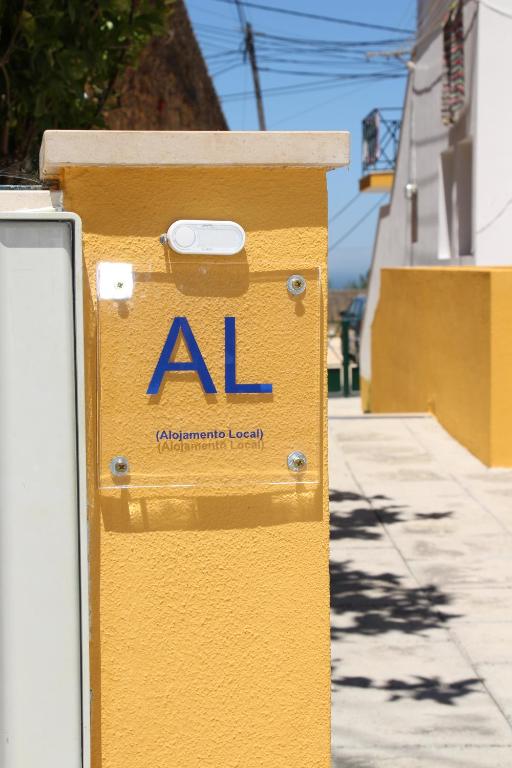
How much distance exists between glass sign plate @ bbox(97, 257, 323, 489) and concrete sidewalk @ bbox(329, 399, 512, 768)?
177 centimetres

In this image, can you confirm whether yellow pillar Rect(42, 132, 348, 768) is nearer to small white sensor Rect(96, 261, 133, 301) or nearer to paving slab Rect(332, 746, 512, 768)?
small white sensor Rect(96, 261, 133, 301)

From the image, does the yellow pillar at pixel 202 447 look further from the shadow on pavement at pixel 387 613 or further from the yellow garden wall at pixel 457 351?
the yellow garden wall at pixel 457 351

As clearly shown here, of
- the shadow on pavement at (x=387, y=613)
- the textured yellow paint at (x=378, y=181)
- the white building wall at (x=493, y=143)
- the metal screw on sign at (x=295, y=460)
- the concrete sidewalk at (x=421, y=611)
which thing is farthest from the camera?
the textured yellow paint at (x=378, y=181)

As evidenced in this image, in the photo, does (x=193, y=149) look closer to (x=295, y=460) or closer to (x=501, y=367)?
(x=295, y=460)

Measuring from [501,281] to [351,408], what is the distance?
12.9m

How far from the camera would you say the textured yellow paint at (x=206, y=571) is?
2912 millimetres

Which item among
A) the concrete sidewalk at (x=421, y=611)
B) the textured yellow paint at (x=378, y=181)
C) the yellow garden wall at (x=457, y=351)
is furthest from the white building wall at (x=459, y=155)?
the textured yellow paint at (x=378, y=181)

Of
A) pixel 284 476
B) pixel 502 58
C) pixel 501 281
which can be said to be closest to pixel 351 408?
pixel 502 58

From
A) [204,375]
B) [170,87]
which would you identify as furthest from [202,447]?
[170,87]

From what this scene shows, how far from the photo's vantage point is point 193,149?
2.88 meters

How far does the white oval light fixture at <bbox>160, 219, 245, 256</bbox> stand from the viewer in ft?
9.44

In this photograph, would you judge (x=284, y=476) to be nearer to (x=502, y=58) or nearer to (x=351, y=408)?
(x=502, y=58)

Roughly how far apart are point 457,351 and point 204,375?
319 inches

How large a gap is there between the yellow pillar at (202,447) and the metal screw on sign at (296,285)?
0.05 feet
